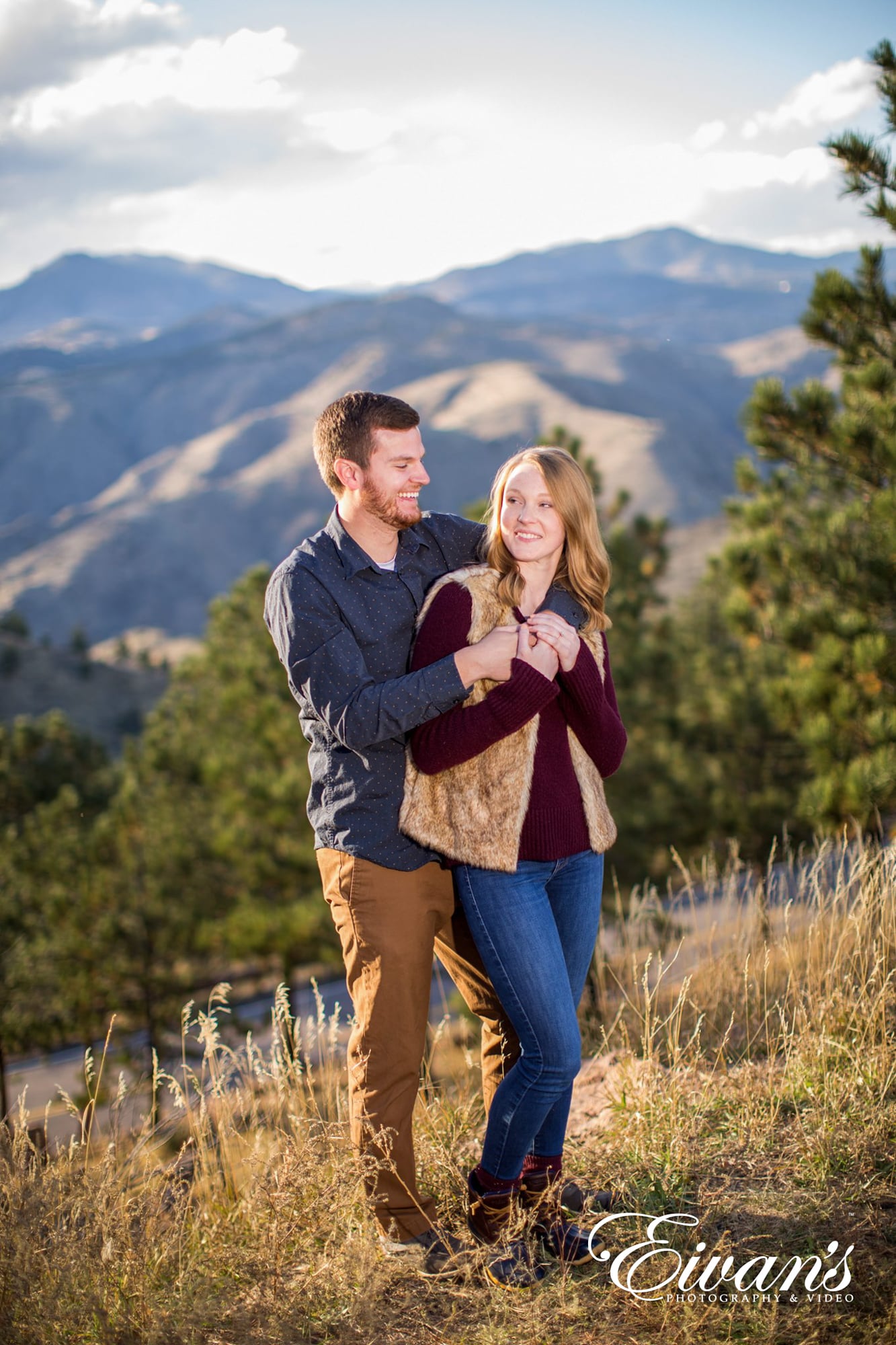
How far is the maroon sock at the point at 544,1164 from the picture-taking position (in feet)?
9.52

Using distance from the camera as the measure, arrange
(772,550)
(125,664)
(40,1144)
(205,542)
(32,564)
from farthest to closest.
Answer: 1. (205,542)
2. (32,564)
3. (125,664)
4. (772,550)
5. (40,1144)

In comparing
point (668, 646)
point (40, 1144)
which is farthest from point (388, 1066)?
point (668, 646)

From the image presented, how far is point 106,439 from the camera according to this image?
199 m

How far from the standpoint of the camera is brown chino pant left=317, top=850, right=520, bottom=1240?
9.11 feet

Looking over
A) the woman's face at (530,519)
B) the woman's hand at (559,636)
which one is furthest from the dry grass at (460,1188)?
the woman's face at (530,519)

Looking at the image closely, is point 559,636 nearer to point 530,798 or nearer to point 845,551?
point 530,798

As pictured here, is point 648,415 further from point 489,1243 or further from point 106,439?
point 489,1243

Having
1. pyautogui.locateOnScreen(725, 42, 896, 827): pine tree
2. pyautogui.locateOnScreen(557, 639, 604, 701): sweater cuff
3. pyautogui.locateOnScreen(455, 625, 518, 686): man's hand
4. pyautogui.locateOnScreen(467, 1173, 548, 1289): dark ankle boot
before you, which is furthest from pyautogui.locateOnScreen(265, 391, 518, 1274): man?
pyautogui.locateOnScreen(725, 42, 896, 827): pine tree

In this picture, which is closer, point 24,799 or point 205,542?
point 24,799

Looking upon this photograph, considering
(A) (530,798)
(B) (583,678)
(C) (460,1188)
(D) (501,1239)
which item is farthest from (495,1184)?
(B) (583,678)

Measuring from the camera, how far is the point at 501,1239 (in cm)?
273

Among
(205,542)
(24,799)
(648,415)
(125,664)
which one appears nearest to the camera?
(24,799)

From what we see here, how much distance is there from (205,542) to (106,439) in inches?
2471

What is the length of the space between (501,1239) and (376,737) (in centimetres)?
137
